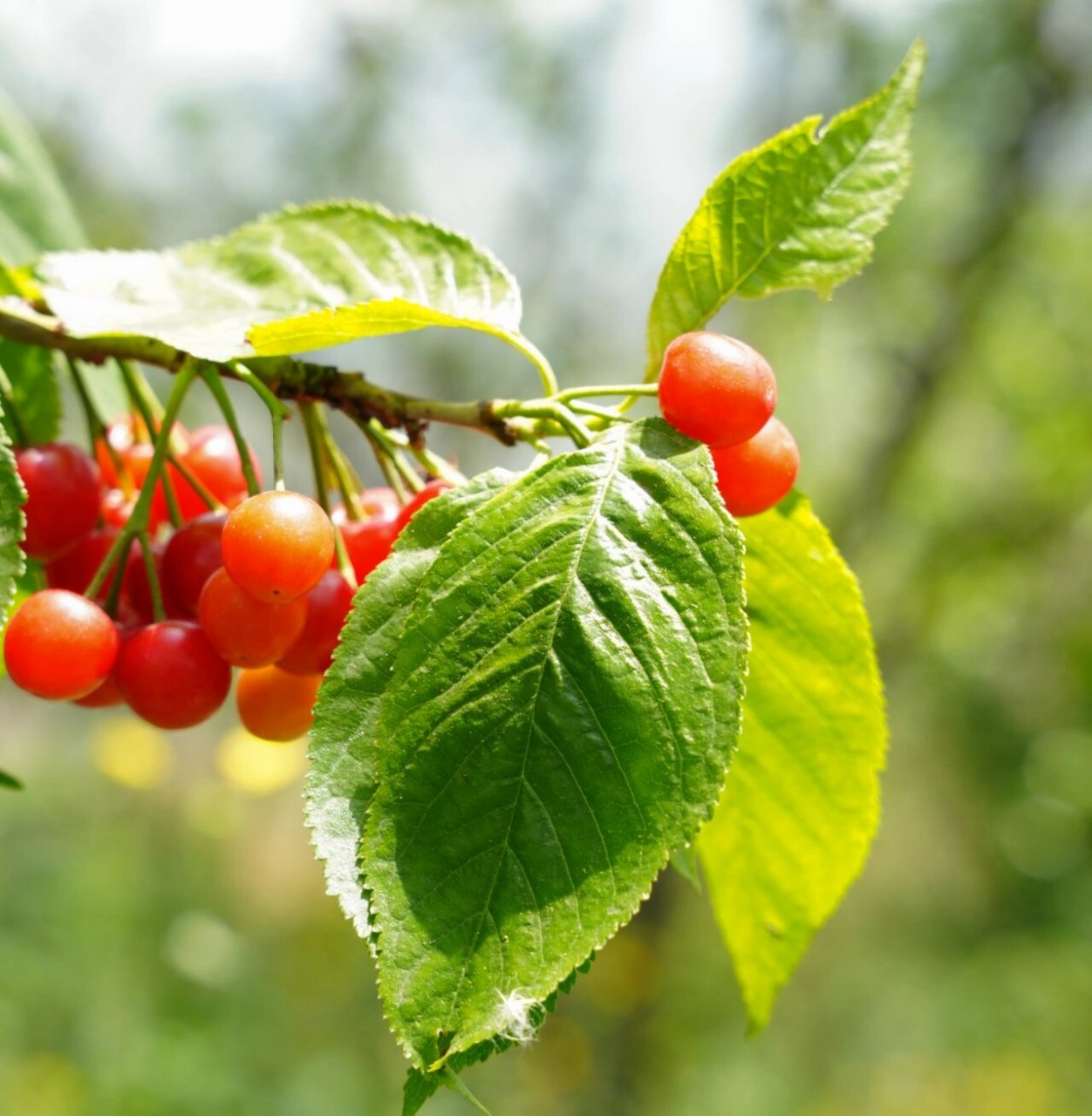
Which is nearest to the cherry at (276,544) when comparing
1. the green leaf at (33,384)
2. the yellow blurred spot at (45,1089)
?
the green leaf at (33,384)

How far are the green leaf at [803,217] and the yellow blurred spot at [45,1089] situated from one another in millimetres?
3616

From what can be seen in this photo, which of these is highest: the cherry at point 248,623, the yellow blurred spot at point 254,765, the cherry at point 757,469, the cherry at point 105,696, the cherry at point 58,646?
the cherry at point 757,469

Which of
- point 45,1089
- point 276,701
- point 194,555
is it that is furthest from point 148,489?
point 45,1089

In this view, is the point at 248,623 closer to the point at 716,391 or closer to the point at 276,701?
the point at 276,701

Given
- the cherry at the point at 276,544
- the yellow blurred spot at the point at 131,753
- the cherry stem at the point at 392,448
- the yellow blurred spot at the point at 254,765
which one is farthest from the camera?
the yellow blurred spot at the point at 131,753

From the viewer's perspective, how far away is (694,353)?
601mm

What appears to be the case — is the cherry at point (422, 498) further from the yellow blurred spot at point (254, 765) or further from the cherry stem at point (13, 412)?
the yellow blurred spot at point (254, 765)

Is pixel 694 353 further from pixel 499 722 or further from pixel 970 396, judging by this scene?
pixel 970 396

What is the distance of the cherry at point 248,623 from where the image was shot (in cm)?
A: 65

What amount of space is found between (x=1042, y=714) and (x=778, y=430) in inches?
353

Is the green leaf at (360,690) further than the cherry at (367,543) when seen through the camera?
No

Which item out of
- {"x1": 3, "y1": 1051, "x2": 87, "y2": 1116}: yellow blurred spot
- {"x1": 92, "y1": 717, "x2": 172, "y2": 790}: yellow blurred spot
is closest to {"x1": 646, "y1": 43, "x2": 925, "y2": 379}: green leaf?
{"x1": 92, "y1": 717, "x2": 172, "y2": 790}: yellow blurred spot

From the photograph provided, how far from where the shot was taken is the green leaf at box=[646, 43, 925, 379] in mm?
682

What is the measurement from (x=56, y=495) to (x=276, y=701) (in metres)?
0.20
